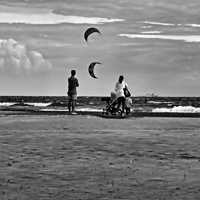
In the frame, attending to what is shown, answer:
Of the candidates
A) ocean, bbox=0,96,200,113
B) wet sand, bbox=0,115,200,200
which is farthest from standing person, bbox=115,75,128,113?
ocean, bbox=0,96,200,113

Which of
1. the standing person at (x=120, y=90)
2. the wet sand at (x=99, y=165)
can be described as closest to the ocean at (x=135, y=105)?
the standing person at (x=120, y=90)

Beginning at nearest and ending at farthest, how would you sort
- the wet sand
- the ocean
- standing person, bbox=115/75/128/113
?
the wet sand, standing person, bbox=115/75/128/113, the ocean

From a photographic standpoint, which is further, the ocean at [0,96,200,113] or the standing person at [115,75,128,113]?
the ocean at [0,96,200,113]

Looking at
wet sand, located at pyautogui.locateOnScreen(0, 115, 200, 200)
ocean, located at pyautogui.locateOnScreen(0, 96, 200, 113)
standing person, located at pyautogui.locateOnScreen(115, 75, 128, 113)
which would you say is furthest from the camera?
ocean, located at pyautogui.locateOnScreen(0, 96, 200, 113)

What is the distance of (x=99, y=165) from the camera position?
407 inches

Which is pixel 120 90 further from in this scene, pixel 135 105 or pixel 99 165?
pixel 135 105

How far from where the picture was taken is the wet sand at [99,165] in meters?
7.94

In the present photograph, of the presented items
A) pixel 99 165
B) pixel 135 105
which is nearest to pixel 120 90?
pixel 99 165

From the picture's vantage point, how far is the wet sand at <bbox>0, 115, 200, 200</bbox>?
794cm

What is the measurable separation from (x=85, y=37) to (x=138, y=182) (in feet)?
54.0

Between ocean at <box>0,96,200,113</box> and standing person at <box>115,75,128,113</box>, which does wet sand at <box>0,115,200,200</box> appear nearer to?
standing person at <box>115,75,128,113</box>

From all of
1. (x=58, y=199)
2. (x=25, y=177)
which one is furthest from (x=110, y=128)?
(x=58, y=199)

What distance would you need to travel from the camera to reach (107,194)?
775cm

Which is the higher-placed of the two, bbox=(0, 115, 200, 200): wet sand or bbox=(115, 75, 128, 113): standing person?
bbox=(115, 75, 128, 113): standing person
